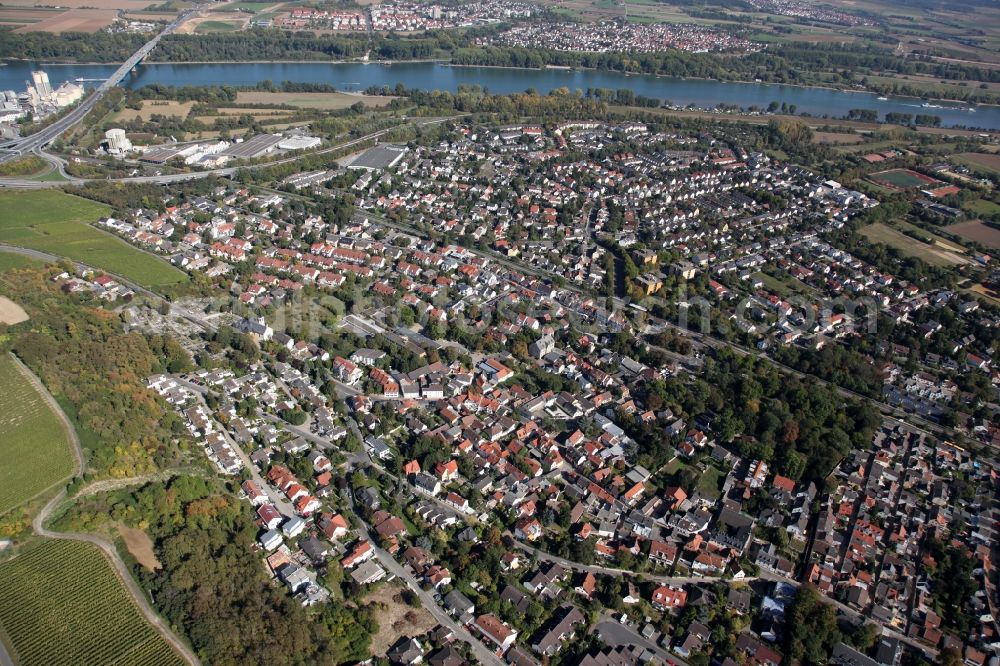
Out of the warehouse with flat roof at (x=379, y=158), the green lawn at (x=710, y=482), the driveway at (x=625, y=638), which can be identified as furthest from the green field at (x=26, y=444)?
the warehouse with flat roof at (x=379, y=158)

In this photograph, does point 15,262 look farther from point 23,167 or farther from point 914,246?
point 914,246

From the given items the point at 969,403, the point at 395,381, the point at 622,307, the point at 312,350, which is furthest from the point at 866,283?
the point at 312,350

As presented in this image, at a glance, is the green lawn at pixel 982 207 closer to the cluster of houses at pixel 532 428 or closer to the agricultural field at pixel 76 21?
the cluster of houses at pixel 532 428

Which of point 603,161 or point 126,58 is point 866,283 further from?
point 126,58

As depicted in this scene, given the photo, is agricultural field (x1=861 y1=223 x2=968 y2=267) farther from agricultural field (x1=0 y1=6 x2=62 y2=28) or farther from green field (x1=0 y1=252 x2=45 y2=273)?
agricultural field (x1=0 y1=6 x2=62 y2=28)

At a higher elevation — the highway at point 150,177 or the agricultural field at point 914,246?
the highway at point 150,177

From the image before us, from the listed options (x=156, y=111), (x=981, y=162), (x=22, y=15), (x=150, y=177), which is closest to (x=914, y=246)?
(x=981, y=162)
